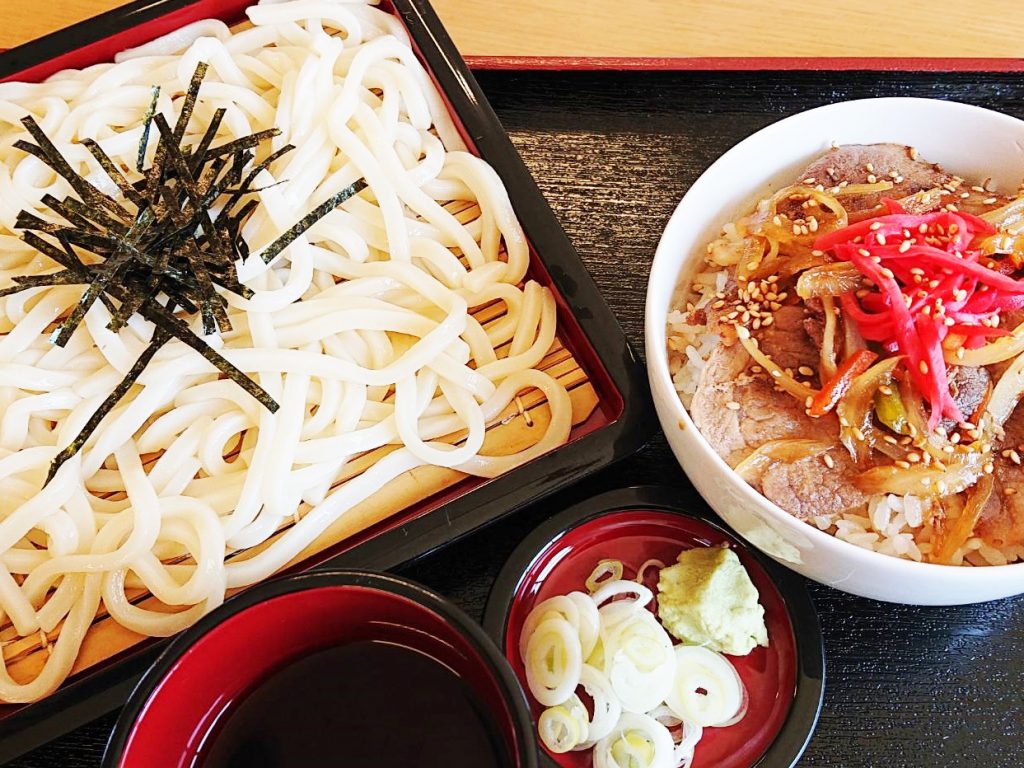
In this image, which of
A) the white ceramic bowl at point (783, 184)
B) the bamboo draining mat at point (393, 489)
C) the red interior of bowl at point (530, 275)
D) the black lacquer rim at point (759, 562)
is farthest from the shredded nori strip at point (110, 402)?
the white ceramic bowl at point (783, 184)

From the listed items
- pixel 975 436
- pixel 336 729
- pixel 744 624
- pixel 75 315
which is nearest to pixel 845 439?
pixel 975 436

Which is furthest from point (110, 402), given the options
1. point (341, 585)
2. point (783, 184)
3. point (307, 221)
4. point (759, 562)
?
point (783, 184)

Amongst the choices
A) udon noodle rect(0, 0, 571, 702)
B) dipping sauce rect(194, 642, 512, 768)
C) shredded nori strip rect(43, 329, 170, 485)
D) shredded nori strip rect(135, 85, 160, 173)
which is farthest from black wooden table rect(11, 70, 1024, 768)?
shredded nori strip rect(135, 85, 160, 173)

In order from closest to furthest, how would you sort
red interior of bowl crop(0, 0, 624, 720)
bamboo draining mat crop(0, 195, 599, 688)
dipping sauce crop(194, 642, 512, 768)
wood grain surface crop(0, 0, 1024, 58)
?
dipping sauce crop(194, 642, 512, 768), bamboo draining mat crop(0, 195, 599, 688), red interior of bowl crop(0, 0, 624, 720), wood grain surface crop(0, 0, 1024, 58)

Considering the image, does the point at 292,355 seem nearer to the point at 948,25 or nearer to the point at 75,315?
the point at 75,315

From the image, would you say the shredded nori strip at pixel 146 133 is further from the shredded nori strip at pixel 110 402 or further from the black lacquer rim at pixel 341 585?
the black lacquer rim at pixel 341 585

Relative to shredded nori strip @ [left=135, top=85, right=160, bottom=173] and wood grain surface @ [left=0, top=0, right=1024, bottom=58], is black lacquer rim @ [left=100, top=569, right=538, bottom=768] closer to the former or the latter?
shredded nori strip @ [left=135, top=85, right=160, bottom=173]
